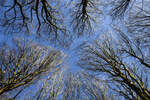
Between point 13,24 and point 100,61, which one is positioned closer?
point 100,61

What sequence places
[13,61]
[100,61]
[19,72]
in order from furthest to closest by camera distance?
[100,61] < [13,61] < [19,72]

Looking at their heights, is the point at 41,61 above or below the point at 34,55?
below

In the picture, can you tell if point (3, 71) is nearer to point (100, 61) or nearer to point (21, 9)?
point (21, 9)

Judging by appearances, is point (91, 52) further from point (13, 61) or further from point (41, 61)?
point (13, 61)

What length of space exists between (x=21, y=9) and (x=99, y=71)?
5.43 meters

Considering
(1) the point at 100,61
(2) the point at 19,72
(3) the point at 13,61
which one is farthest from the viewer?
(1) the point at 100,61

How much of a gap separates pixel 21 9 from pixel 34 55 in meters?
2.65

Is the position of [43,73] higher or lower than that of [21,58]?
lower

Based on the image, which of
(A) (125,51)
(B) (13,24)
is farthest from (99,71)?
(B) (13,24)

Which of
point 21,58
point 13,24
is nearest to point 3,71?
point 21,58

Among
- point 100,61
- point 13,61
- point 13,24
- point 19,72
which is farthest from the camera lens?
point 13,24

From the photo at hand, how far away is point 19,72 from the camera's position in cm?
403

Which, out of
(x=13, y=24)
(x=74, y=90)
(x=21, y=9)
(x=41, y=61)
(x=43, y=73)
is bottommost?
(x=74, y=90)

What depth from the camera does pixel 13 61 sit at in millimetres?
4434
